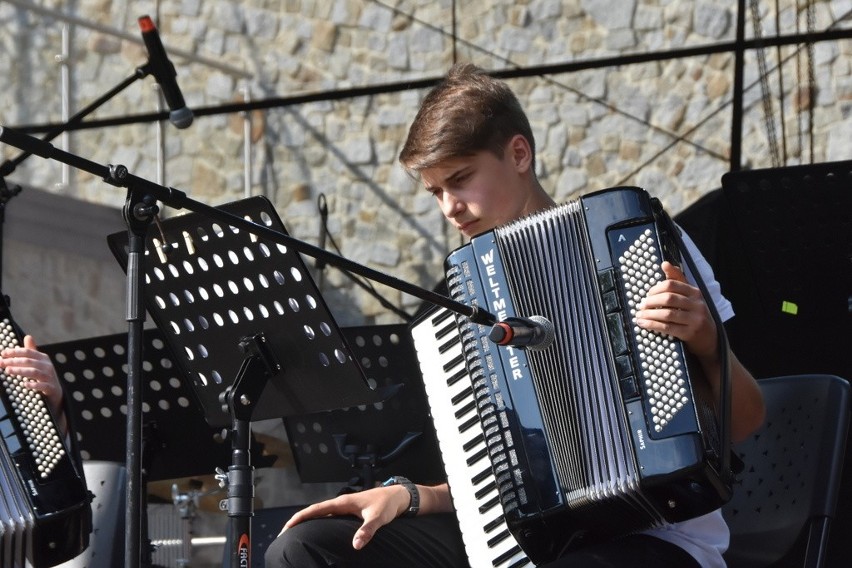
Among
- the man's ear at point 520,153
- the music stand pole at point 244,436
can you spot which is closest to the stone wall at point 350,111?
the man's ear at point 520,153

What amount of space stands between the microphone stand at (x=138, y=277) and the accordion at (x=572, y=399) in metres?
0.30

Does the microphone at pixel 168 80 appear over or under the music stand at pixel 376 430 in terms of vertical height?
over

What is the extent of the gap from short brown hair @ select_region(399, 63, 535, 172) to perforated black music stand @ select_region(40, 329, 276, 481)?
1097 millimetres

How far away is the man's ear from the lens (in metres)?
2.59

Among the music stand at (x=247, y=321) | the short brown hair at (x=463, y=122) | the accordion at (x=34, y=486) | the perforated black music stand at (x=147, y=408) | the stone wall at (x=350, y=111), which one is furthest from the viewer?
the stone wall at (x=350, y=111)

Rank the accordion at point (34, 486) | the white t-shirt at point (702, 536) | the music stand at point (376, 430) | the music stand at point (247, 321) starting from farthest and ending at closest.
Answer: the music stand at point (376, 430)
the accordion at point (34, 486)
the music stand at point (247, 321)
the white t-shirt at point (702, 536)

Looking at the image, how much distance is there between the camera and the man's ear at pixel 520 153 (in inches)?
102

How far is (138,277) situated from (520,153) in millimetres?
988

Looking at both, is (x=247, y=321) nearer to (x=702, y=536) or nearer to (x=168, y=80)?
(x=702, y=536)

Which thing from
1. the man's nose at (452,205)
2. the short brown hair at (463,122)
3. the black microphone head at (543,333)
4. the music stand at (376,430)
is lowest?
the music stand at (376,430)

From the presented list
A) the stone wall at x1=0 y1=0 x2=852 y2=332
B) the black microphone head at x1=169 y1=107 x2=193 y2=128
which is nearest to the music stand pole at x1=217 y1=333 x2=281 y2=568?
the black microphone head at x1=169 y1=107 x2=193 y2=128

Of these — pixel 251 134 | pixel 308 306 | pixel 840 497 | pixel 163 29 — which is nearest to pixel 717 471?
pixel 308 306

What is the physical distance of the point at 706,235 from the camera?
403 centimetres

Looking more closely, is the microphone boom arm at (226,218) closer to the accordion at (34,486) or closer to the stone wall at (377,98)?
the accordion at (34,486)
